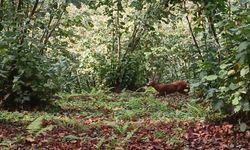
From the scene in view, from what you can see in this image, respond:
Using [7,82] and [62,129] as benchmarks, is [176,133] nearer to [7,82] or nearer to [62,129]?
[62,129]

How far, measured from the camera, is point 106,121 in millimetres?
7445

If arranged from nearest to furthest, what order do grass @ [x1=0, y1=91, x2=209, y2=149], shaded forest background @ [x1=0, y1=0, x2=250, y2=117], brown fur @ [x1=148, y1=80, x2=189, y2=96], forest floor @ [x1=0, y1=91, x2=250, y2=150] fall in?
1. forest floor @ [x1=0, y1=91, x2=250, y2=150]
2. grass @ [x1=0, y1=91, x2=209, y2=149]
3. shaded forest background @ [x1=0, y1=0, x2=250, y2=117]
4. brown fur @ [x1=148, y1=80, x2=189, y2=96]

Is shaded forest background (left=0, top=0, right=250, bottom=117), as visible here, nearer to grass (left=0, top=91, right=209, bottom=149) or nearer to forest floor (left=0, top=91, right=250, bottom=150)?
forest floor (left=0, top=91, right=250, bottom=150)

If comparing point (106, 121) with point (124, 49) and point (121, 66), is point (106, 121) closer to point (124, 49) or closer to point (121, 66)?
point (121, 66)

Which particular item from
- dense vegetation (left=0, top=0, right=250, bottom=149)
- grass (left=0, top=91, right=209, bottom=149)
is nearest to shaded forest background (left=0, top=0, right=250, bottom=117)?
dense vegetation (left=0, top=0, right=250, bottom=149)

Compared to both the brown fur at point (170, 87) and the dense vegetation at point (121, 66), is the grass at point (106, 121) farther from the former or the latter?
the brown fur at point (170, 87)

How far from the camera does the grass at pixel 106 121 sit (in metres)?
5.71

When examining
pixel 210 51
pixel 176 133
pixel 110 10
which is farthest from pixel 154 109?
pixel 110 10

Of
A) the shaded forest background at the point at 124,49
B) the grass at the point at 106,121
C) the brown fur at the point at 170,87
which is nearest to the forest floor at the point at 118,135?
the grass at the point at 106,121

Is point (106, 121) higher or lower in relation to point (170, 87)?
lower

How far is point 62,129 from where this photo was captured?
654cm

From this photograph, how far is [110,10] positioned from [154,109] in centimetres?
742

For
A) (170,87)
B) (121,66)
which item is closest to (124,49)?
(121,66)

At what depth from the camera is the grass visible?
571cm
